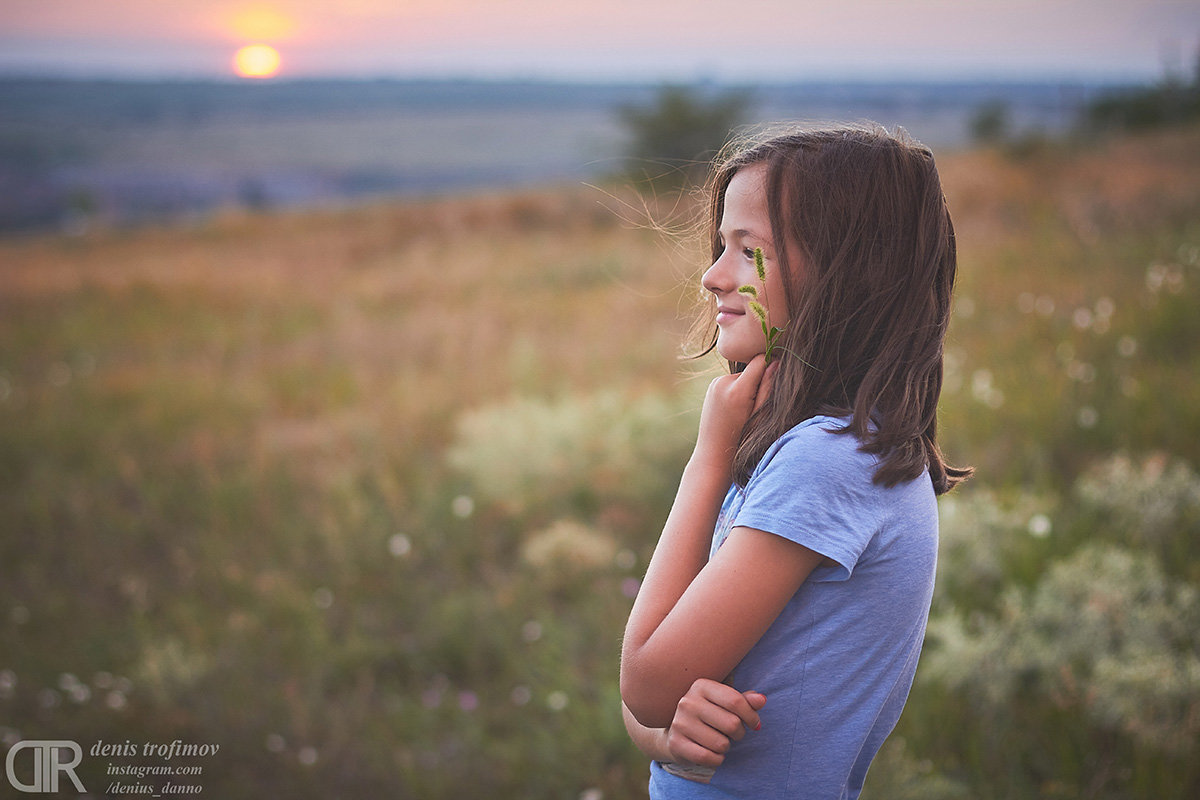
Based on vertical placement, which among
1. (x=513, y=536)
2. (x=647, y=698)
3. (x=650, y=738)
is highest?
(x=647, y=698)

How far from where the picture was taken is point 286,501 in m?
5.16

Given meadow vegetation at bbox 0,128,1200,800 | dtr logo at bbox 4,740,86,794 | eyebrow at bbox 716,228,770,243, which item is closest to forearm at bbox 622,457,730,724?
eyebrow at bbox 716,228,770,243

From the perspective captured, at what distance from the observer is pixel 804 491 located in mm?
1062

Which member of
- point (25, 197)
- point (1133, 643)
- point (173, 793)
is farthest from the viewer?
point (25, 197)

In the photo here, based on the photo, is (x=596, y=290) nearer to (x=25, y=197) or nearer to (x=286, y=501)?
(x=286, y=501)

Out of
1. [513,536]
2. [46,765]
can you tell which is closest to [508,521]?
[513,536]

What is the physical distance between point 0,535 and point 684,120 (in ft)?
66.3

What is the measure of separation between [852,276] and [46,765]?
365 cm

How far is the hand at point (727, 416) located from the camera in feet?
3.98

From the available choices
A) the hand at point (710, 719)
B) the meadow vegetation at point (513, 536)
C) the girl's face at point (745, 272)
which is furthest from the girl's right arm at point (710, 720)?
the meadow vegetation at point (513, 536)

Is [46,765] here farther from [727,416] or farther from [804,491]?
[804,491]

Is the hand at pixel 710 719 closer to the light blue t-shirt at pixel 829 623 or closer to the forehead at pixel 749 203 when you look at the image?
the light blue t-shirt at pixel 829 623

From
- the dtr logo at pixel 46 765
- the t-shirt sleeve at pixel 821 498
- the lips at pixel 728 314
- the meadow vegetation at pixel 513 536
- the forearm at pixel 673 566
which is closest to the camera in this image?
the t-shirt sleeve at pixel 821 498

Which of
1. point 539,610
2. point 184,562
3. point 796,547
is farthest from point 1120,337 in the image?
point 184,562
